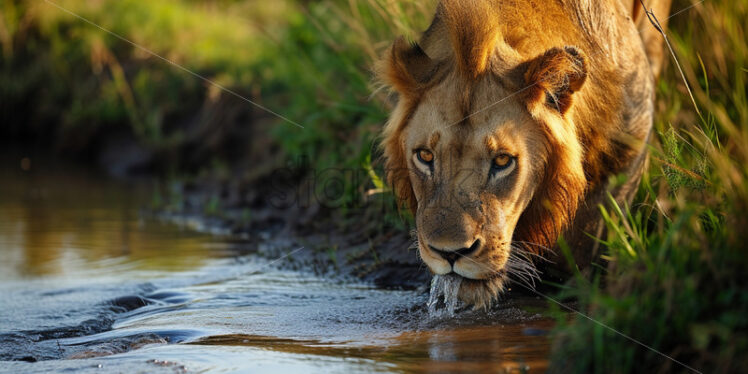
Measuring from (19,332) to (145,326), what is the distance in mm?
595

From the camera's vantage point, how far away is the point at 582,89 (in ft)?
14.1

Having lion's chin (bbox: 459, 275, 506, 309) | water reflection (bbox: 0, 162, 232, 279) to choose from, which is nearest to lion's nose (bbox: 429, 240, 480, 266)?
lion's chin (bbox: 459, 275, 506, 309)

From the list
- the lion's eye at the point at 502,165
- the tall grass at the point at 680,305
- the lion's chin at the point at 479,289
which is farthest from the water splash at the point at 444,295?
the tall grass at the point at 680,305

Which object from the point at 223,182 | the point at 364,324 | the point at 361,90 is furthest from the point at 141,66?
the point at 364,324

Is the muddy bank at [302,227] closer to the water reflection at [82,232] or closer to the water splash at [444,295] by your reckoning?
the water splash at [444,295]

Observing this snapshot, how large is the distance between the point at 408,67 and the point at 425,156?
0.49 m

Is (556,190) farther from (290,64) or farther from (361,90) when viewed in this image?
(290,64)

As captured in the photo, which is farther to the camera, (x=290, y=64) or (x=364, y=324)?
(x=290, y=64)

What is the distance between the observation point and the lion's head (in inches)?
149

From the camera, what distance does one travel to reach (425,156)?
13.4ft

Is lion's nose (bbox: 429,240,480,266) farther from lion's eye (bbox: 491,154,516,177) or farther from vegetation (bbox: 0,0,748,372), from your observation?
vegetation (bbox: 0,0,748,372)

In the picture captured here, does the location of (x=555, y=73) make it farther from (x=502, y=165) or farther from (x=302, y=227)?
(x=302, y=227)

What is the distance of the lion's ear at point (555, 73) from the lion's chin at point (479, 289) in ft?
2.81

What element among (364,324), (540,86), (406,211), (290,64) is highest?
(290,64)
